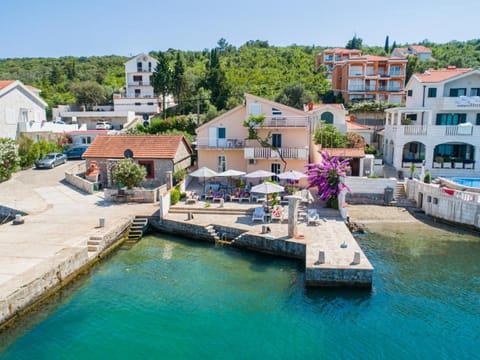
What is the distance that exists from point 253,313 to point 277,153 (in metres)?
16.4

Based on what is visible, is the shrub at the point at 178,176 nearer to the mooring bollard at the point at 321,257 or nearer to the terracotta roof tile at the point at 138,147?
the terracotta roof tile at the point at 138,147

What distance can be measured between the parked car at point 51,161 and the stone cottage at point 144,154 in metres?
7.60

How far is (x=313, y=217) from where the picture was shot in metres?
23.0

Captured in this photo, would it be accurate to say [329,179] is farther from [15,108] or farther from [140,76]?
[140,76]

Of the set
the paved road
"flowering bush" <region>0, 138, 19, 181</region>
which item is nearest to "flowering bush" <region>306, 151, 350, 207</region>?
the paved road

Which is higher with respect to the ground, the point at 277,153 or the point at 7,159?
the point at 277,153

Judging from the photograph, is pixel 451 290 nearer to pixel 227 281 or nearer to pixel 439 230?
pixel 439 230

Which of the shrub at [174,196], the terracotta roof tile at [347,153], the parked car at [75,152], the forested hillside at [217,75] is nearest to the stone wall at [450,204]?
the terracotta roof tile at [347,153]

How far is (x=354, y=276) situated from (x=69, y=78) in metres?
87.4

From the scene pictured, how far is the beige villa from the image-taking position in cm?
2988

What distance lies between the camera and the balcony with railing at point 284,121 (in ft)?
98.7

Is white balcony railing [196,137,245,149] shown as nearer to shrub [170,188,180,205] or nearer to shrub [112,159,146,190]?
shrub [112,159,146,190]

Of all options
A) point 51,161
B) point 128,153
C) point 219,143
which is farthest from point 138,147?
point 51,161

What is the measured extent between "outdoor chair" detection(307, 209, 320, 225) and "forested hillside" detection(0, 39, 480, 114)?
87.7 feet
